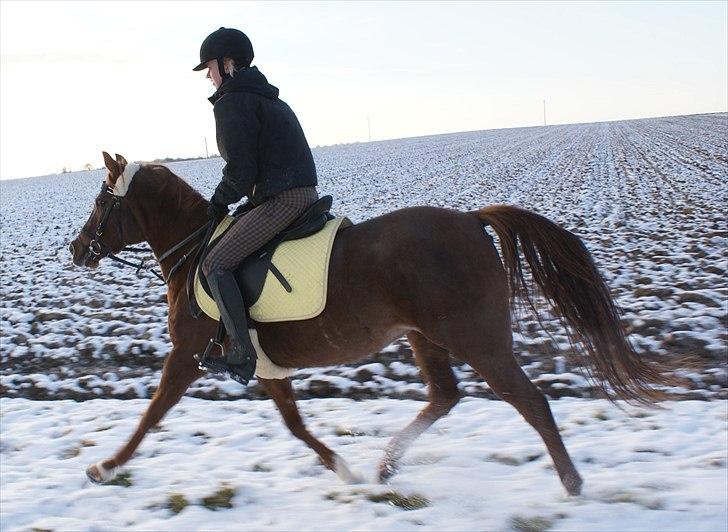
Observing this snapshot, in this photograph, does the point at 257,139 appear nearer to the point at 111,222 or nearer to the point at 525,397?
the point at 111,222

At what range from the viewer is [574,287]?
14.0 feet

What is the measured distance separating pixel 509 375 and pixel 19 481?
131 inches

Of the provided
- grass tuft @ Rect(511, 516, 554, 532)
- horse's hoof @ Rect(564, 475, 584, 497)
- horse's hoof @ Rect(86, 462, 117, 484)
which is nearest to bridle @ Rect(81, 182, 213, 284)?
horse's hoof @ Rect(86, 462, 117, 484)

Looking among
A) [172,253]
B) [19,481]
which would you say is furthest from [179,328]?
[19,481]

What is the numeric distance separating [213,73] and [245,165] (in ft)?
2.23

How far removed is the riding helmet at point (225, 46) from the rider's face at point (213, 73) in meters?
0.03

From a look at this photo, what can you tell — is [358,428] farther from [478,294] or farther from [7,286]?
[7,286]

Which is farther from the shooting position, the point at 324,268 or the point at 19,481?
the point at 19,481

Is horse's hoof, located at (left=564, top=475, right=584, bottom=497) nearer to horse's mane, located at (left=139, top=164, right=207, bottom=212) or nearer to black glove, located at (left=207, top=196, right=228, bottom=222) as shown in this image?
black glove, located at (left=207, top=196, right=228, bottom=222)

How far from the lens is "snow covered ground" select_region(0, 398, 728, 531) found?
3879 mm

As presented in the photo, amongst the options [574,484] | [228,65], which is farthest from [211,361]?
[574,484]

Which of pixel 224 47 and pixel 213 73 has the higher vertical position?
pixel 224 47

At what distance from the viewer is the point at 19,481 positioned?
15.6 ft

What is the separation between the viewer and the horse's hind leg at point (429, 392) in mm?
4656
